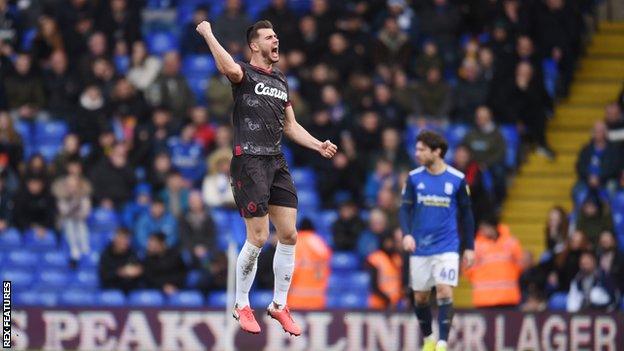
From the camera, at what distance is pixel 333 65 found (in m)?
23.9

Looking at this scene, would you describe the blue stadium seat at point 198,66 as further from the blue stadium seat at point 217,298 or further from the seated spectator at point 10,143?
the blue stadium seat at point 217,298

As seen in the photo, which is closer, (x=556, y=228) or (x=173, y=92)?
(x=556, y=228)

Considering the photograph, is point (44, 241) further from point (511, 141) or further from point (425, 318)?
point (425, 318)

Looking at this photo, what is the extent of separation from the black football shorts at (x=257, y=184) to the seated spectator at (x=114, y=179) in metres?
9.87

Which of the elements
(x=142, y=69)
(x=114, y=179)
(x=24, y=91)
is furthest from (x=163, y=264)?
(x=24, y=91)

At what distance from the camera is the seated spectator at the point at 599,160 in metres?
22.0

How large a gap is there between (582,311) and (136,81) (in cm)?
870

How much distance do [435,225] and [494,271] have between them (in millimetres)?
3517

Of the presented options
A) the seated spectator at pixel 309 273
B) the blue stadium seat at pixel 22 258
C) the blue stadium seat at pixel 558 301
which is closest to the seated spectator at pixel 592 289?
the blue stadium seat at pixel 558 301

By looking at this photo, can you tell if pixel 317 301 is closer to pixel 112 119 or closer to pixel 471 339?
pixel 471 339

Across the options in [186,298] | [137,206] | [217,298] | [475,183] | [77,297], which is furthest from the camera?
[137,206]

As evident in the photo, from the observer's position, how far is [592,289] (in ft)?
66.0

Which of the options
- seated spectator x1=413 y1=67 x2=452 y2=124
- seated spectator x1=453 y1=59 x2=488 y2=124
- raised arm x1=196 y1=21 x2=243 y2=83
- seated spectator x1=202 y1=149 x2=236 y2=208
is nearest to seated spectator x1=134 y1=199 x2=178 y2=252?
seated spectator x1=202 y1=149 x2=236 y2=208

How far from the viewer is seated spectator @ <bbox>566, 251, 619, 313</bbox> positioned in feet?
65.7
